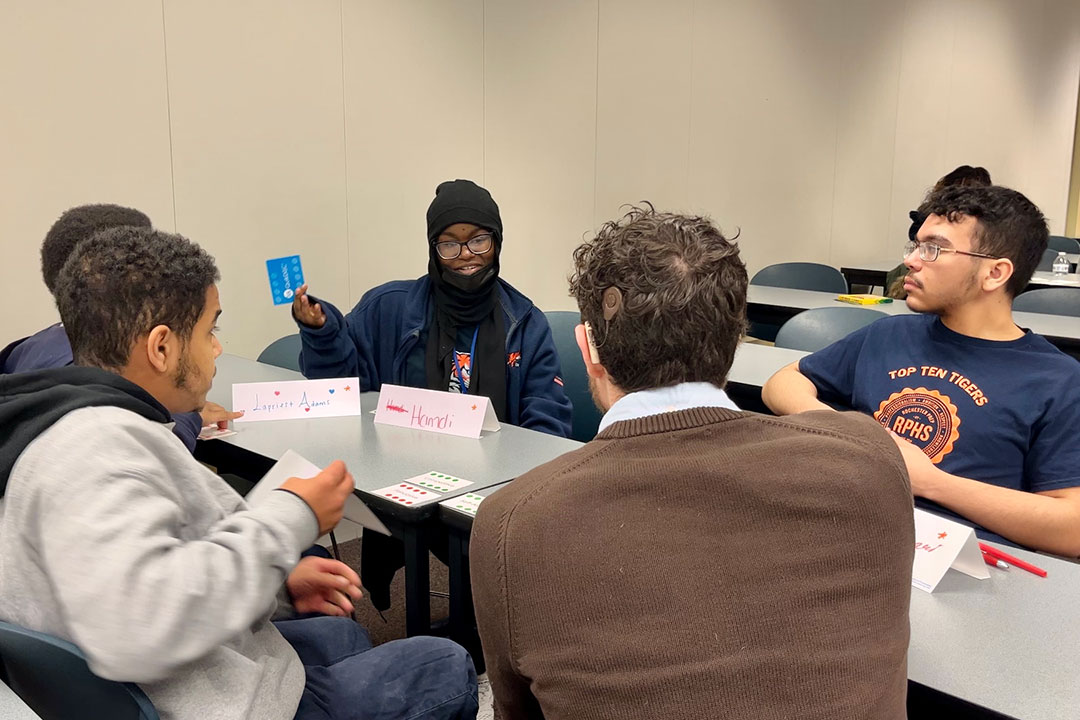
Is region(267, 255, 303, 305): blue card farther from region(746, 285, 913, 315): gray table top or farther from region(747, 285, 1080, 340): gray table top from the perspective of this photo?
region(746, 285, 913, 315): gray table top

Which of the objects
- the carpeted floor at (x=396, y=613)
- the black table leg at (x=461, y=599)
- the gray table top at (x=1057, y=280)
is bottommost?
the carpeted floor at (x=396, y=613)

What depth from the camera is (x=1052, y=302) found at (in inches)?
150

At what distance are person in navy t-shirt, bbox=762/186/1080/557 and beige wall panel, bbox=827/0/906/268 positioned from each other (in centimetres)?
493

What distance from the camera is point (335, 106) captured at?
3.60m

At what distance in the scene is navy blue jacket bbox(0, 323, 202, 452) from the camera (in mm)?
1765

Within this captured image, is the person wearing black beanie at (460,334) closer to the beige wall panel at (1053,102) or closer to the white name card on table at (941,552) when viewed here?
the white name card on table at (941,552)

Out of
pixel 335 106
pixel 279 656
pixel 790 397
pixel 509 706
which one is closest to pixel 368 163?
pixel 335 106

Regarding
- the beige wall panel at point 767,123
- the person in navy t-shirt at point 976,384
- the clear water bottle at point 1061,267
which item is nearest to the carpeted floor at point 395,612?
the person in navy t-shirt at point 976,384

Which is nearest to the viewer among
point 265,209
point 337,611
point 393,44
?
point 337,611

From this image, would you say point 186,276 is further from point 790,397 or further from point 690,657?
point 790,397

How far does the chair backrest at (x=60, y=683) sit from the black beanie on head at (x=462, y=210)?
1510 millimetres

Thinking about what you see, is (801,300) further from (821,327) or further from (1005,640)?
(1005,640)

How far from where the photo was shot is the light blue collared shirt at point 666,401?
3.06 feet

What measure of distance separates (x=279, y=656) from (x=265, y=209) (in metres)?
2.64
